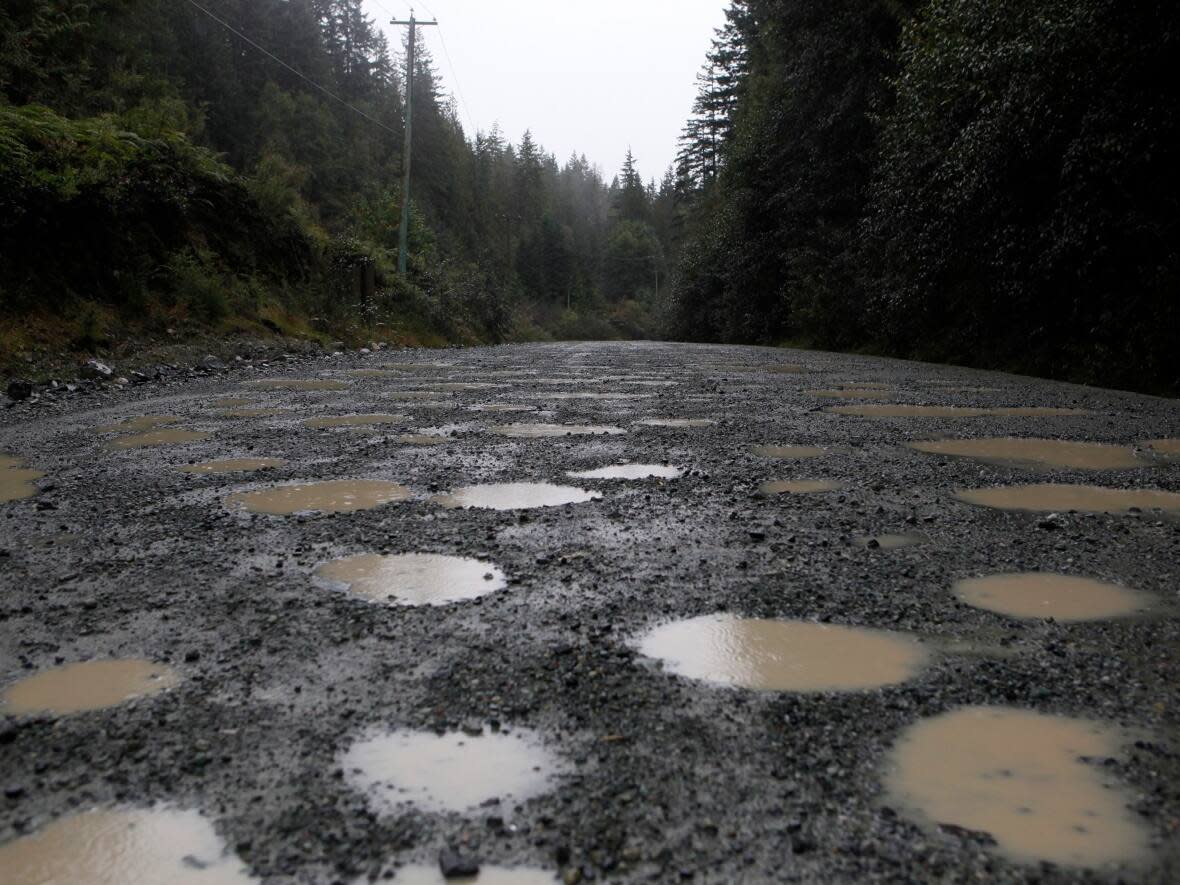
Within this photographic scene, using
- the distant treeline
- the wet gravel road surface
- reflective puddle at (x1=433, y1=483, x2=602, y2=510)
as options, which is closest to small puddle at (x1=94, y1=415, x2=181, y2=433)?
the wet gravel road surface

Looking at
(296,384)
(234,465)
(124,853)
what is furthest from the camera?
(296,384)

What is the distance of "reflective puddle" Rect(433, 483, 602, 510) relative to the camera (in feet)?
7.63

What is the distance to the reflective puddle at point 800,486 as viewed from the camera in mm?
2486

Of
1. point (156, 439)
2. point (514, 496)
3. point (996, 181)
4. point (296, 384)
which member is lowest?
point (296, 384)

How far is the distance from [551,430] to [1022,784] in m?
3.10

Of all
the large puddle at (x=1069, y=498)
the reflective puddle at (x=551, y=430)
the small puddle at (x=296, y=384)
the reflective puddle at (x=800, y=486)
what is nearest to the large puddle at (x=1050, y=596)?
the large puddle at (x=1069, y=498)

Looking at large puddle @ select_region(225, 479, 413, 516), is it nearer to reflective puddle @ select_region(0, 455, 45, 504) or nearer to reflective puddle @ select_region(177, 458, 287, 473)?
reflective puddle @ select_region(177, 458, 287, 473)

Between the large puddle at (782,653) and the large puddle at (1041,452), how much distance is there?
1.97 metres

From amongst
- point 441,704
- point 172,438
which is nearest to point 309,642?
point 441,704

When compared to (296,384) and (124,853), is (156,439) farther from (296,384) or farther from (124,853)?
(124,853)

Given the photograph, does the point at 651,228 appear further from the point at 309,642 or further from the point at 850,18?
the point at 309,642

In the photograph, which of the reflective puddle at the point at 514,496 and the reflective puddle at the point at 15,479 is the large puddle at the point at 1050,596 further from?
the reflective puddle at the point at 15,479

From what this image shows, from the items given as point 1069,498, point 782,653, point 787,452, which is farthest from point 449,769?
point 787,452

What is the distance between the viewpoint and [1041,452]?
321 cm
